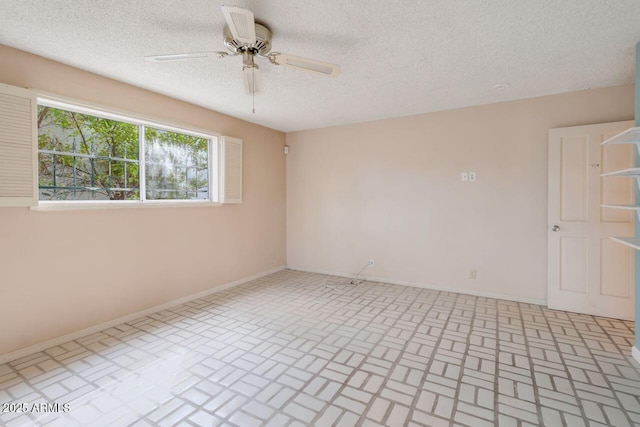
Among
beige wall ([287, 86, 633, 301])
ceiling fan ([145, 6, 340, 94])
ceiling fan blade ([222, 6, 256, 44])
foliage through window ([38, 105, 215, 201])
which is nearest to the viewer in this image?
ceiling fan blade ([222, 6, 256, 44])

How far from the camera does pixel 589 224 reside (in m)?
3.18

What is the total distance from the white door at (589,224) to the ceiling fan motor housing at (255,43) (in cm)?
327

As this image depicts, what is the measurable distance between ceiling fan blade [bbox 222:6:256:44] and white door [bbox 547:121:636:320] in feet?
11.3

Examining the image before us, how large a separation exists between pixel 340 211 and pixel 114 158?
10.4 feet

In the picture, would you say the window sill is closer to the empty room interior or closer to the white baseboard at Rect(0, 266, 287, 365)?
the empty room interior

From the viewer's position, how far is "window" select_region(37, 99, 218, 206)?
265cm

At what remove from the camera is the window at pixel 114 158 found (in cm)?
265

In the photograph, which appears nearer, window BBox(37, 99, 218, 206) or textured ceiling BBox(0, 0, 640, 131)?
textured ceiling BBox(0, 0, 640, 131)

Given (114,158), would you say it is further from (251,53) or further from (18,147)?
(251,53)

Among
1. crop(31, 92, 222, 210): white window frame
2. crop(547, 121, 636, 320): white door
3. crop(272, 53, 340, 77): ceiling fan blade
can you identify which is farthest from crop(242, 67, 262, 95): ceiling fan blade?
crop(547, 121, 636, 320): white door

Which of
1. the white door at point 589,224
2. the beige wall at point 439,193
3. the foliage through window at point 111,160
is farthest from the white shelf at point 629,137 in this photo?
the foliage through window at point 111,160

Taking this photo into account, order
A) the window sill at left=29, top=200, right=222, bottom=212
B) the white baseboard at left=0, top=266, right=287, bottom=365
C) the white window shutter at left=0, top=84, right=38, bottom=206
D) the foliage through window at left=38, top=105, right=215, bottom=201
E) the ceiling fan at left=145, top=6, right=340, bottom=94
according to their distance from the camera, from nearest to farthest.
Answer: the ceiling fan at left=145, top=6, right=340, bottom=94 → the white window shutter at left=0, top=84, right=38, bottom=206 → the white baseboard at left=0, top=266, right=287, bottom=365 → the window sill at left=29, top=200, right=222, bottom=212 → the foliage through window at left=38, top=105, right=215, bottom=201

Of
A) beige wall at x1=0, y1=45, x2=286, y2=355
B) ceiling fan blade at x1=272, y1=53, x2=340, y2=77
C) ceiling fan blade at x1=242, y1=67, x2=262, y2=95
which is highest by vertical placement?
ceiling fan blade at x1=242, y1=67, x2=262, y2=95

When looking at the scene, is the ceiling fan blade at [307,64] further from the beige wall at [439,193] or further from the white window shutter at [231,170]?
the beige wall at [439,193]
